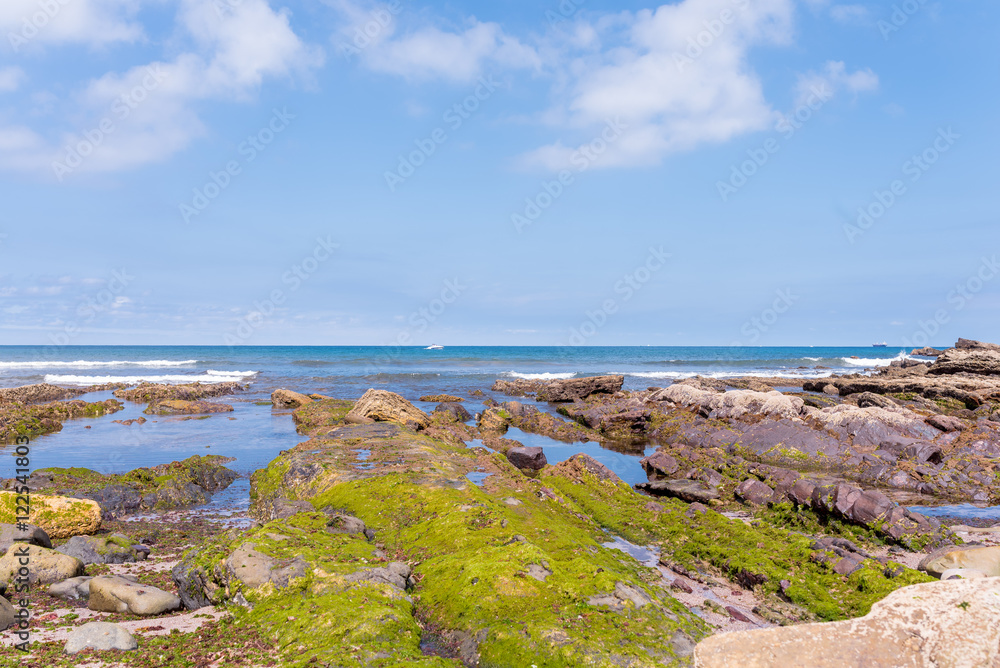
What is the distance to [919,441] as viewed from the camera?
66.8 feet

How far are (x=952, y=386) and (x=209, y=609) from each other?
144 feet

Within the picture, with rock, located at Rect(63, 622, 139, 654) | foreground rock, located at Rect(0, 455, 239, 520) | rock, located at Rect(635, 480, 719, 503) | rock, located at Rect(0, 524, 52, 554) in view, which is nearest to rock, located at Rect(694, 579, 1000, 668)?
rock, located at Rect(63, 622, 139, 654)

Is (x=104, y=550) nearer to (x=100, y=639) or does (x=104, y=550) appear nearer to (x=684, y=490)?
(x=100, y=639)

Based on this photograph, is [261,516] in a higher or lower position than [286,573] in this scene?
lower

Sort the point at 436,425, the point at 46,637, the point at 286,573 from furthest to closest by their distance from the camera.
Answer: the point at 436,425 → the point at 286,573 → the point at 46,637

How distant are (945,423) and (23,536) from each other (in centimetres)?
3041

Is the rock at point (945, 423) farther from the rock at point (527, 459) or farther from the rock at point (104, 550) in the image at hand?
the rock at point (104, 550)

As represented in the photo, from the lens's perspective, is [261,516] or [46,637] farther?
[261,516]

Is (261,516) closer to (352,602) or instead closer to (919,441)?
(352,602)

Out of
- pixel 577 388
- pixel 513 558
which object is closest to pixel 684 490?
pixel 513 558

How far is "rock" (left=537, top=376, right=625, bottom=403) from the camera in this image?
140ft

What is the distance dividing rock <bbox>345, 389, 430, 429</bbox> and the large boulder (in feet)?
39.2

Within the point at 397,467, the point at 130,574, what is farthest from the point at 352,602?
the point at 397,467

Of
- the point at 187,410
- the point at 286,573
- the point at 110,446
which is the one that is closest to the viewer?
the point at 286,573
